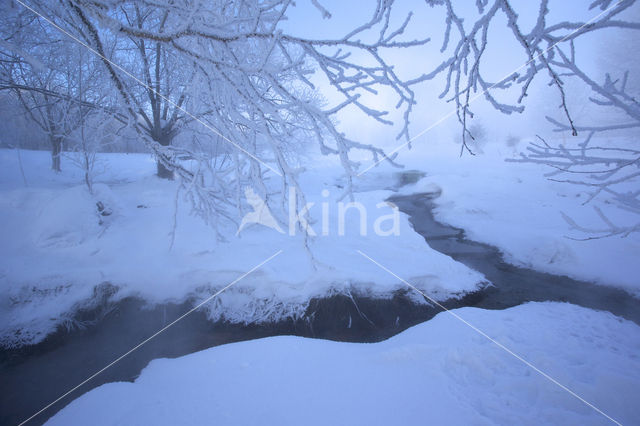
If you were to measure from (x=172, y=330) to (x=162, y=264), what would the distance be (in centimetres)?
120

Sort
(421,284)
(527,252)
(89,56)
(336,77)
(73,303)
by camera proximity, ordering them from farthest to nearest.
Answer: (89,56)
(527,252)
(421,284)
(73,303)
(336,77)

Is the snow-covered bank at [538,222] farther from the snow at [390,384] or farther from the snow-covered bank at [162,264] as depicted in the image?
the snow-covered bank at [162,264]

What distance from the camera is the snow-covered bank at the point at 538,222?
535 centimetres

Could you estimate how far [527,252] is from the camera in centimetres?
605

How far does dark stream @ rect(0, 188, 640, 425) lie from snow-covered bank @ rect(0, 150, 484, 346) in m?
0.19

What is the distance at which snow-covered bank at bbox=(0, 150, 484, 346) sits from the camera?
3.80 metres

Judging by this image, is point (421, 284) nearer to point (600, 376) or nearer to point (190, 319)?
point (600, 376)

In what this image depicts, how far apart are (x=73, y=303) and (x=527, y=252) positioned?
29.4 ft

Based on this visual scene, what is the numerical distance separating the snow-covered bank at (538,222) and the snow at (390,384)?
64.9 inches

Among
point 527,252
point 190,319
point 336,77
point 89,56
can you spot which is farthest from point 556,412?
point 89,56
